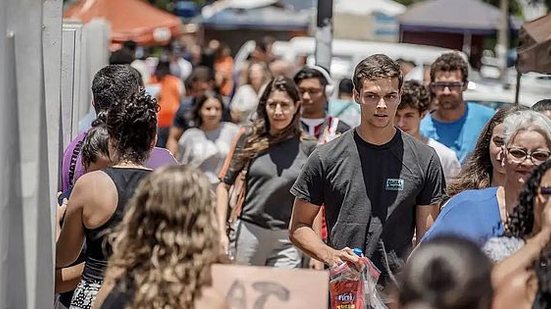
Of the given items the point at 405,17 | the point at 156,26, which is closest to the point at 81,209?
the point at 156,26

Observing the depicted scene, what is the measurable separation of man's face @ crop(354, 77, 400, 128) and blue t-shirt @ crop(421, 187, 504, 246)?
3.63 ft

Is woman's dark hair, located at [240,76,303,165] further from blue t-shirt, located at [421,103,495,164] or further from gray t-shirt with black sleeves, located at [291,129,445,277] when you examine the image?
gray t-shirt with black sleeves, located at [291,129,445,277]

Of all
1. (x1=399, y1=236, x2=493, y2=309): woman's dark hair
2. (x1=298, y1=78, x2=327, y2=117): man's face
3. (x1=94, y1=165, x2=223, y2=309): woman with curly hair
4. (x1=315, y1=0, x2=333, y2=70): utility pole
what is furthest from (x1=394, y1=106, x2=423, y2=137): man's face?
(x1=399, y1=236, x2=493, y2=309): woman's dark hair

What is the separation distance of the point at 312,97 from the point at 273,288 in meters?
5.32

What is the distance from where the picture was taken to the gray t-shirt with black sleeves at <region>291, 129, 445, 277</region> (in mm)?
6691

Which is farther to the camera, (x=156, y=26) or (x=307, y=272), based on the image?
(x=156, y=26)

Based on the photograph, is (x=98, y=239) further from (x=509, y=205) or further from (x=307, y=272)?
(x=509, y=205)

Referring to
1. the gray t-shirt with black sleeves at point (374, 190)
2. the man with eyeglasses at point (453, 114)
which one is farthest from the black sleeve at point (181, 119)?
the gray t-shirt with black sleeves at point (374, 190)

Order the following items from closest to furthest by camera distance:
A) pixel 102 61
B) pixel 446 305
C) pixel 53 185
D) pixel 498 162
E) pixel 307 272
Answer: pixel 446 305
pixel 307 272
pixel 53 185
pixel 498 162
pixel 102 61

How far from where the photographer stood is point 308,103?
9984mm

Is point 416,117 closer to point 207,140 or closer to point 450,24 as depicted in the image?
point 207,140

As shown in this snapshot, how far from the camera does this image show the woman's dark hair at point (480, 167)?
6.75 metres

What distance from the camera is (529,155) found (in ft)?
18.5

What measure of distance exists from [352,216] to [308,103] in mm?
3357
